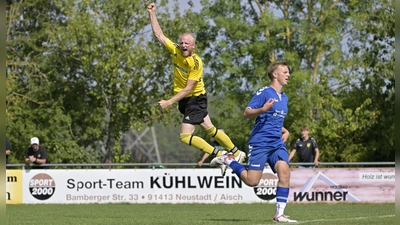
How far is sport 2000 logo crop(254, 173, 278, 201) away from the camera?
21.5 metres

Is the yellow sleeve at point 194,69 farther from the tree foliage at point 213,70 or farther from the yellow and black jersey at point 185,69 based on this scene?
the tree foliage at point 213,70

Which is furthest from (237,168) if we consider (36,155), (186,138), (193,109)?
(36,155)

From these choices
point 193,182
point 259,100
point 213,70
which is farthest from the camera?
point 213,70

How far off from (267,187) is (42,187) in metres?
6.81

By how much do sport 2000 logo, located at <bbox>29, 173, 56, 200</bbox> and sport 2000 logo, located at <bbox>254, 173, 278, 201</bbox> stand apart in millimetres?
6181

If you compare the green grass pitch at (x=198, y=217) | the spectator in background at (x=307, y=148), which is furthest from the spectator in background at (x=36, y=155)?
the spectator in background at (x=307, y=148)

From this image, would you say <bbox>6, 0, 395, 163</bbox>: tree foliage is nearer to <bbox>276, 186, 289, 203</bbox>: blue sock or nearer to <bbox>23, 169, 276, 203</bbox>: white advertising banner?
<bbox>23, 169, 276, 203</bbox>: white advertising banner

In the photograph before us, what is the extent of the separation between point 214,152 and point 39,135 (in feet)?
95.6

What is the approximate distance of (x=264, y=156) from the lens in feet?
29.2

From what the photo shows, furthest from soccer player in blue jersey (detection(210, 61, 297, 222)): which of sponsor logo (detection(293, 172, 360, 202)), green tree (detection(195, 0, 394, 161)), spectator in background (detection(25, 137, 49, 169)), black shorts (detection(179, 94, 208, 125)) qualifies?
green tree (detection(195, 0, 394, 161))

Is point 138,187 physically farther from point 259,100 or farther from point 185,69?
point 259,100

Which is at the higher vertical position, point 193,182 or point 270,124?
point 270,124

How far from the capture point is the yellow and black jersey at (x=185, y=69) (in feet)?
33.4

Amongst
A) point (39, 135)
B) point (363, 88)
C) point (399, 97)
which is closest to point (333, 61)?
point (363, 88)
